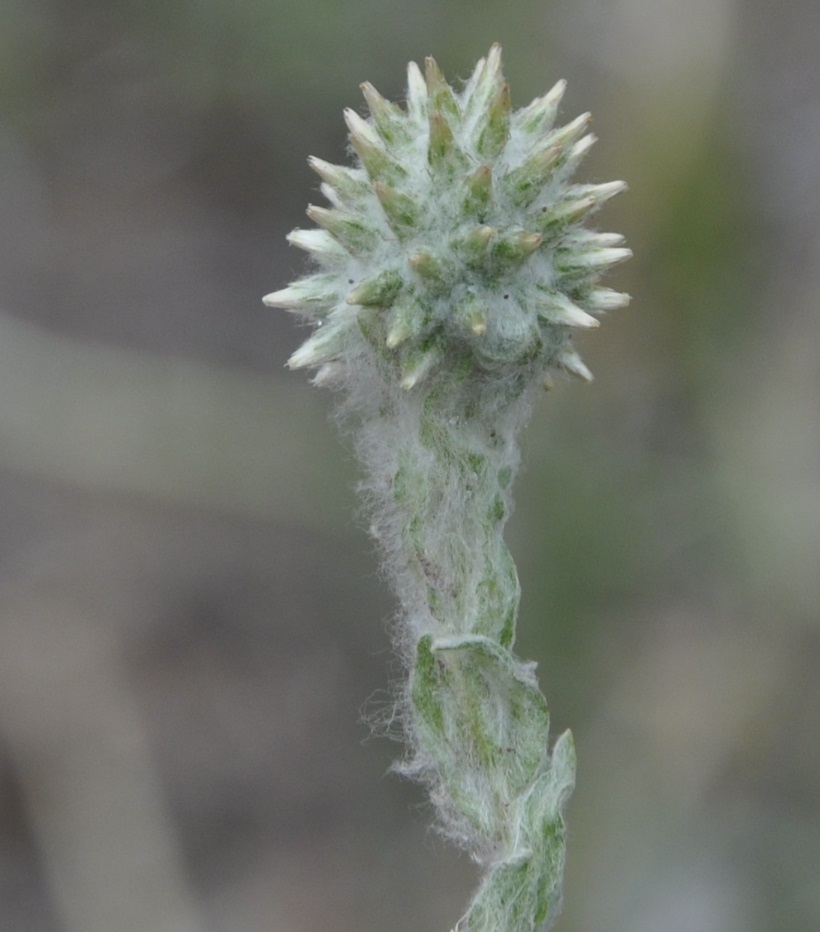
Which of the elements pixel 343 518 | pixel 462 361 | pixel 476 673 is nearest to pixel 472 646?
pixel 476 673

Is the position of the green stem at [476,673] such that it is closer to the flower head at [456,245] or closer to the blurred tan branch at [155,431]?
the flower head at [456,245]

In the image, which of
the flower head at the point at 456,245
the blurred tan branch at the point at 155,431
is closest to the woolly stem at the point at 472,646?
the flower head at the point at 456,245

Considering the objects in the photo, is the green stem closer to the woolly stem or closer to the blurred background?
the woolly stem

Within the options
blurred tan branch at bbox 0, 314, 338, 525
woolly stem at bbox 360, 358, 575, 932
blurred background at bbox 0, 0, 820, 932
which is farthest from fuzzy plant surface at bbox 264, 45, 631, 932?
blurred tan branch at bbox 0, 314, 338, 525

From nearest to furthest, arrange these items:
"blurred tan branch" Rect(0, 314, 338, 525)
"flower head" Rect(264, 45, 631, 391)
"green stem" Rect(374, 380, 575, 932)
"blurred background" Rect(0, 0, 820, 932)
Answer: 1. "green stem" Rect(374, 380, 575, 932)
2. "flower head" Rect(264, 45, 631, 391)
3. "blurred background" Rect(0, 0, 820, 932)
4. "blurred tan branch" Rect(0, 314, 338, 525)

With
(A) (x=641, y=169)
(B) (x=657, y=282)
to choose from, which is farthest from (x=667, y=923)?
(A) (x=641, y=169)

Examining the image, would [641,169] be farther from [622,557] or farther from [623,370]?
[622,557]
